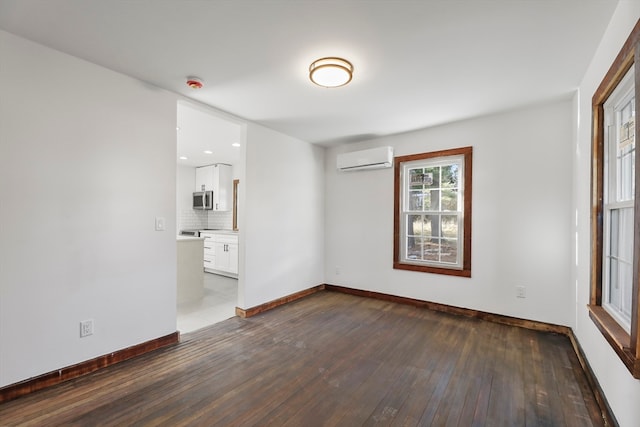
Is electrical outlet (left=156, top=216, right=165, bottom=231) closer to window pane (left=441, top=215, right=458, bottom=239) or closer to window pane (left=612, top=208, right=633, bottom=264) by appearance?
window pane (left=441, top=215, right=458, bottom=239)

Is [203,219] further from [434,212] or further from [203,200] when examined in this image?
[434,212]

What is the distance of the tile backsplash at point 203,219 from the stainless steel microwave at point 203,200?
291 millimetres

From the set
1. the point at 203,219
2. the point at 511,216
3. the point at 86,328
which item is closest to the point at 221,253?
the point at 203,219

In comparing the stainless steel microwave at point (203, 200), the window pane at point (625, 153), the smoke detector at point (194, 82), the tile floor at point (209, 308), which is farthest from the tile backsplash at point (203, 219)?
the window pane at point (625, 153)

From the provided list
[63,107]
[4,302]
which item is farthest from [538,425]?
[63,107]

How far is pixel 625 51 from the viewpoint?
5.10 ft

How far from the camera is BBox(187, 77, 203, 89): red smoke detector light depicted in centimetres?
256

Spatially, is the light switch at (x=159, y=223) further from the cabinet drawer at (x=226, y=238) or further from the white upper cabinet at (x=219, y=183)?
the white upper cabinet at (x=219, y=183)

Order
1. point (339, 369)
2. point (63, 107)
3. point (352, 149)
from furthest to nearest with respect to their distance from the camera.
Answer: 1. point (352, 149)
2. point (339, 369)
3. point (63, 107)

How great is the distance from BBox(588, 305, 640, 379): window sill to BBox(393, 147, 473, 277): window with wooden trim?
165 centimetres

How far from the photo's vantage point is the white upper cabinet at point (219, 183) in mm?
6551

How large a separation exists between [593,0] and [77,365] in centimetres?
418

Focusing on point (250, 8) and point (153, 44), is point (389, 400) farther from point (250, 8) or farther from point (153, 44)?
point (153, 44)

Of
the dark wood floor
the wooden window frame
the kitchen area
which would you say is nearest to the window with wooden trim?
the dark wood floor
